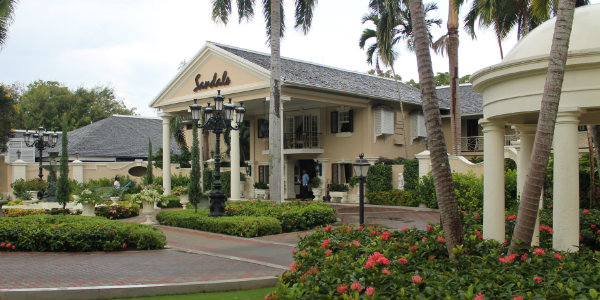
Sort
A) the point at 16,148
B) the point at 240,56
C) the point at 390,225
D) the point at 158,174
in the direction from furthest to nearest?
the point at 16,148 < the point at 158,174 < the point at 240,56 < the point at 390,225

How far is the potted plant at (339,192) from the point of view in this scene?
88.2 feet

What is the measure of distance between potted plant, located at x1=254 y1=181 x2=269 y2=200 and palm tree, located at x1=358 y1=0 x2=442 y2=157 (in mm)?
8404

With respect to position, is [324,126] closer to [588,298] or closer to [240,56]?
[240,56]

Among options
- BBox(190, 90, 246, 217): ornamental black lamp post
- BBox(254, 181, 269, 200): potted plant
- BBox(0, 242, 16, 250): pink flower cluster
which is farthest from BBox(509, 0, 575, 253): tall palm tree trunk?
BBox(254, 181, 269, 200): potted plant

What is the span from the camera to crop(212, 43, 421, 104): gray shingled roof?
25.3 meters

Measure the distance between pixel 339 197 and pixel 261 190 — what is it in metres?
5.36

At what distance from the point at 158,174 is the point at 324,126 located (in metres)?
13.6

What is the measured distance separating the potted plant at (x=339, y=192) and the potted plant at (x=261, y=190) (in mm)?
4452

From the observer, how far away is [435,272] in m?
5.35

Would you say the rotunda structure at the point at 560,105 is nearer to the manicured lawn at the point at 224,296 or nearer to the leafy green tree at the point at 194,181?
the manicured lawn at the point at 224,296

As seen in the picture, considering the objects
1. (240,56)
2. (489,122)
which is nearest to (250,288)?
(489,122)

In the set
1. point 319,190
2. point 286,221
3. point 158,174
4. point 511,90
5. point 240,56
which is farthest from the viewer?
point 158,174

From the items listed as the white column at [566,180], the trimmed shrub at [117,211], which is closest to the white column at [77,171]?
the trimmed shrub at [117,211]

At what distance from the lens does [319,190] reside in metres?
28.4
